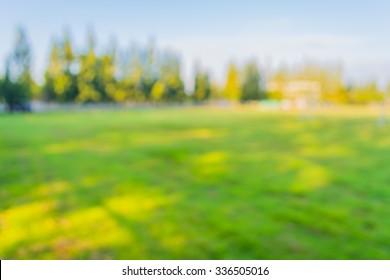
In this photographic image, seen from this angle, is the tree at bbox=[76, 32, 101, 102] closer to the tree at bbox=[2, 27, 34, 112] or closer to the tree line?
the tree line

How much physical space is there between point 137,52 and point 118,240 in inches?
84.2

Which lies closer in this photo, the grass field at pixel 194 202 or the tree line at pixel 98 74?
the grass field at pixel 194 202

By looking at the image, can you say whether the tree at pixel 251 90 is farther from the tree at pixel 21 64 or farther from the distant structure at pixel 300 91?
the tree at pixel 21 64

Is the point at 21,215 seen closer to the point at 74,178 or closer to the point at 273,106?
the point at 74,178

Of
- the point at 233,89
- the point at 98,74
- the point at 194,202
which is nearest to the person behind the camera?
the point at 194,202

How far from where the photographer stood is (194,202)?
7.22 feet

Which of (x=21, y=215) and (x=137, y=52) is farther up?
(x=137, y=52)

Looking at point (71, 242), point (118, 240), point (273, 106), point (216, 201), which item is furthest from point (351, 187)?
point (273, 106)

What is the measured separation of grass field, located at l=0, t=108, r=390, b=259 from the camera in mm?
1579

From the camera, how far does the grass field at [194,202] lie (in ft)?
5.18

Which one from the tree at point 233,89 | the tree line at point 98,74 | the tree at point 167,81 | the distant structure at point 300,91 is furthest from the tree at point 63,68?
the distant structure at point 300,91

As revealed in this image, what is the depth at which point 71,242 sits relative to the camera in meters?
1.63

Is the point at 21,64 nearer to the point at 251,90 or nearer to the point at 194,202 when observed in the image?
the point at 194,202

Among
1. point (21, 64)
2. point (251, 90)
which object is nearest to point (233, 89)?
point (251, 90)
